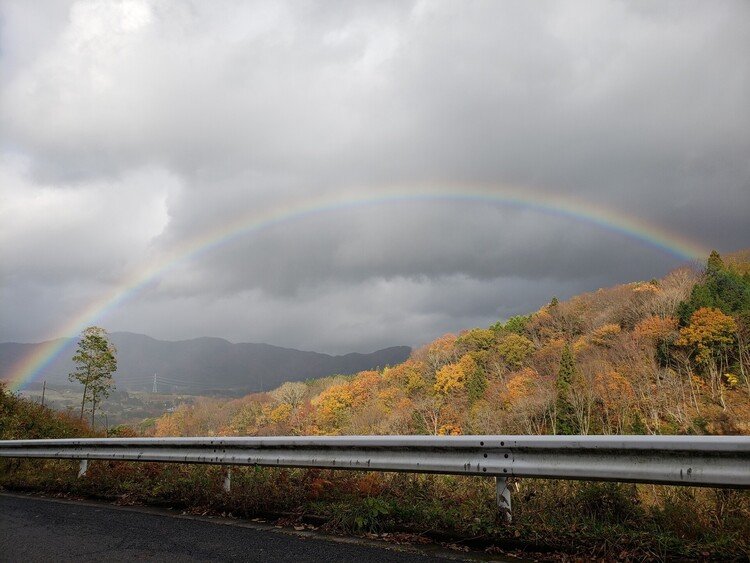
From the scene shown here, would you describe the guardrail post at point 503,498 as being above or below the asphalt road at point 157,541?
above

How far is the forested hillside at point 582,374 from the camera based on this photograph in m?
54.4

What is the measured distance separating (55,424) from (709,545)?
58.4 feet

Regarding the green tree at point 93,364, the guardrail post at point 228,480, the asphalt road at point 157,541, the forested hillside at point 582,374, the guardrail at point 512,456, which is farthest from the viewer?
the forested hillside at point 582,374

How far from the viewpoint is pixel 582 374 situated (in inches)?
2274

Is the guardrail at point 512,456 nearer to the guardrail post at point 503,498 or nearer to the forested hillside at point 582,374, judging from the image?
the guardrail post at point 503,498

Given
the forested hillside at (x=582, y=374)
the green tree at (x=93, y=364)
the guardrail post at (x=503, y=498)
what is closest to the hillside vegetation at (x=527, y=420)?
the guardrail post at (x=503, y=498)

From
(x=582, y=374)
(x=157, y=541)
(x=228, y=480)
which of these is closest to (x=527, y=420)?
(x=582, y=374)

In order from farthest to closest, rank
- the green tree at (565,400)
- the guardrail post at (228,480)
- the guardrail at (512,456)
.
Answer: the green tree at (565,400)
the guardrail post at (228,480)
the guardrail at (512,456)

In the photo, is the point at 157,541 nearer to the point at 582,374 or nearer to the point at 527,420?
the point at 527,420

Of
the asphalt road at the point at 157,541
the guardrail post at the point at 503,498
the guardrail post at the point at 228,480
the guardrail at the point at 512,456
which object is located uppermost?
the guardrail at the point at 512,456

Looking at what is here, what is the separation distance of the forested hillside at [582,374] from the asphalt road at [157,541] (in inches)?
1326

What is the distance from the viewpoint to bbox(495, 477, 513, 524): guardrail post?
13.7ft

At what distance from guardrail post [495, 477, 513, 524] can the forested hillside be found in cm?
3284

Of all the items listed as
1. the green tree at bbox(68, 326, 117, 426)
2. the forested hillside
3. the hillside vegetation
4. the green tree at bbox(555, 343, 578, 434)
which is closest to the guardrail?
the hillside vegetation
